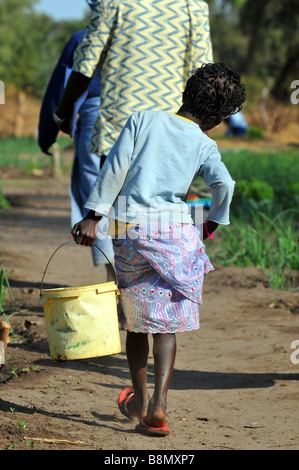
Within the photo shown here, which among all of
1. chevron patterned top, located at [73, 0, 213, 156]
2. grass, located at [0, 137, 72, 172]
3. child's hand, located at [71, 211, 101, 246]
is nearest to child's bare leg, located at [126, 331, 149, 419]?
child's hand, located at [71, 211, 101, 246]

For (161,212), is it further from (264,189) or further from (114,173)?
(264,189)

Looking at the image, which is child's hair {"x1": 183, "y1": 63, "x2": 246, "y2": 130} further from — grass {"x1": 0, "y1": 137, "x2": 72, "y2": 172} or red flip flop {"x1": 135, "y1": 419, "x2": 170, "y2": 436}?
grass {"x1": 0, "y1": 137, "x2": 72, "y2": 172}

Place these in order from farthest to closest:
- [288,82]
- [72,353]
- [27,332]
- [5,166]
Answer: [288,82] → [5,166] → [27,332] → [72,353]

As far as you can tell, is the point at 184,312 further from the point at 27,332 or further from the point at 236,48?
the point at 236,48

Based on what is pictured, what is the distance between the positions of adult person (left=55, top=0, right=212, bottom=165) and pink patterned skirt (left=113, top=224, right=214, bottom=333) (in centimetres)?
104

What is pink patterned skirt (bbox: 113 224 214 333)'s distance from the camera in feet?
8.45

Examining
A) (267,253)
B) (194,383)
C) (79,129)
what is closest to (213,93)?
(194,383)

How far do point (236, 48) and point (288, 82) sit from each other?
18.3 metres

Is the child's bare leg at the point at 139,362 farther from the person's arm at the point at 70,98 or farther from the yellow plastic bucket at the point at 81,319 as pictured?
the person's arm at the point at 70,98

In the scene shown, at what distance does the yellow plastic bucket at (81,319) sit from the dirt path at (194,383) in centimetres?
29

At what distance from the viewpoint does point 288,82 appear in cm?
2866

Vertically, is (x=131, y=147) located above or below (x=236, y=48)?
above

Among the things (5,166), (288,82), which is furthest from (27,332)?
(288,82)
